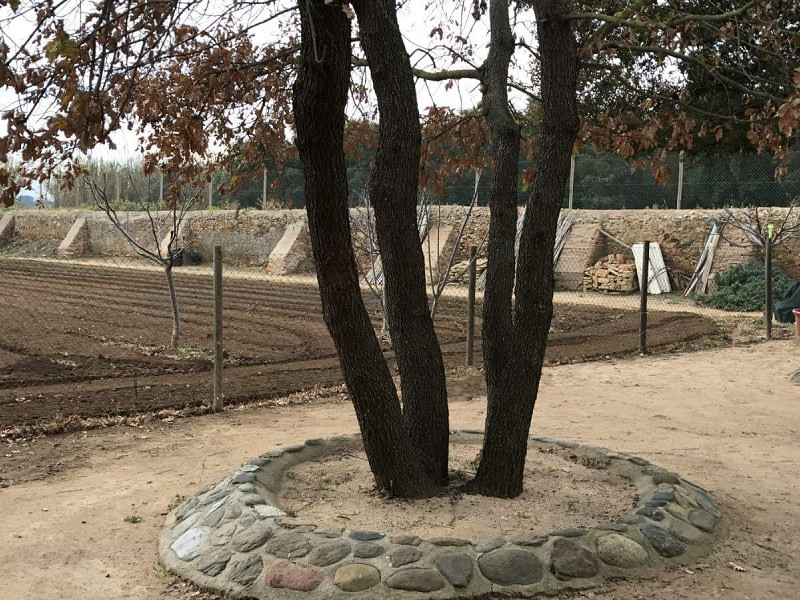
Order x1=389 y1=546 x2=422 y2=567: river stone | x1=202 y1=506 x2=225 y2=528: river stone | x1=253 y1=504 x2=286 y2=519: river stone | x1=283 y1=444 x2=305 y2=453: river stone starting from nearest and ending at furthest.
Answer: x1=389 y1=546 x2=422 y2=567: river stone, x1=253 y1=504 x2=286 y2=519: river stone, x1=202 y1=506 x2=225 y2=528: river stone, x1=283 y1=444 x2=305 y2=453: river stone

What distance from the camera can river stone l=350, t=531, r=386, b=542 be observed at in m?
3.98

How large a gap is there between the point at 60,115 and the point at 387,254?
1.96 metres

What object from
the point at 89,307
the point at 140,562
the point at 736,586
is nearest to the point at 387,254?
the point at 140,562

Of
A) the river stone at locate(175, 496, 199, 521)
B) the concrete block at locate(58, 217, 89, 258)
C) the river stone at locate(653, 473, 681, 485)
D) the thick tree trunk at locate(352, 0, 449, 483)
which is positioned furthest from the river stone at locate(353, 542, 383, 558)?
the concrete block at locate(58, 217, 89, 258)

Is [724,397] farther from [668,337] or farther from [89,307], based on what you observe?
[89,307]

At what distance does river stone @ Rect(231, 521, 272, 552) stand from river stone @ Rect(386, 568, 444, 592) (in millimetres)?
705

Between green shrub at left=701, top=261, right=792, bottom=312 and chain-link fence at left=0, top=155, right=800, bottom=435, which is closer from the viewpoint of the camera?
chain-link fence at left=0, top=155, right=800, bottom=435

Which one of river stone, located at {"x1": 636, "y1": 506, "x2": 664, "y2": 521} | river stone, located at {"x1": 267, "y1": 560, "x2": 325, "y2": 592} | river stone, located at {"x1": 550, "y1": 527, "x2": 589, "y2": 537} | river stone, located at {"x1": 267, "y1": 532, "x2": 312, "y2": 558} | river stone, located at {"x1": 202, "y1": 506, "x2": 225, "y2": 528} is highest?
river stone, located at {"x1": 636, "y1": 506, "x2": 664, "y2": 521}

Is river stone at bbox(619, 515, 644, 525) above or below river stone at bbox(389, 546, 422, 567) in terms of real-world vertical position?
above

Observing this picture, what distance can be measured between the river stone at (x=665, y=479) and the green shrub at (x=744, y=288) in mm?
12377

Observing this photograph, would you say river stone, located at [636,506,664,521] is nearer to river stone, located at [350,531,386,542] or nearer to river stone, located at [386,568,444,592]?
river stone, located at [386,568,444,592]

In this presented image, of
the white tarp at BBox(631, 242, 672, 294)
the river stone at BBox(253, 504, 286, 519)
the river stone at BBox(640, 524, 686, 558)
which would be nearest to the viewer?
the river stone at BBox(640, 524, 686, 558)

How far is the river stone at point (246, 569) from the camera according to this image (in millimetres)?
3863

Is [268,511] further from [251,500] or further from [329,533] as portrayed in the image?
[329,533]
